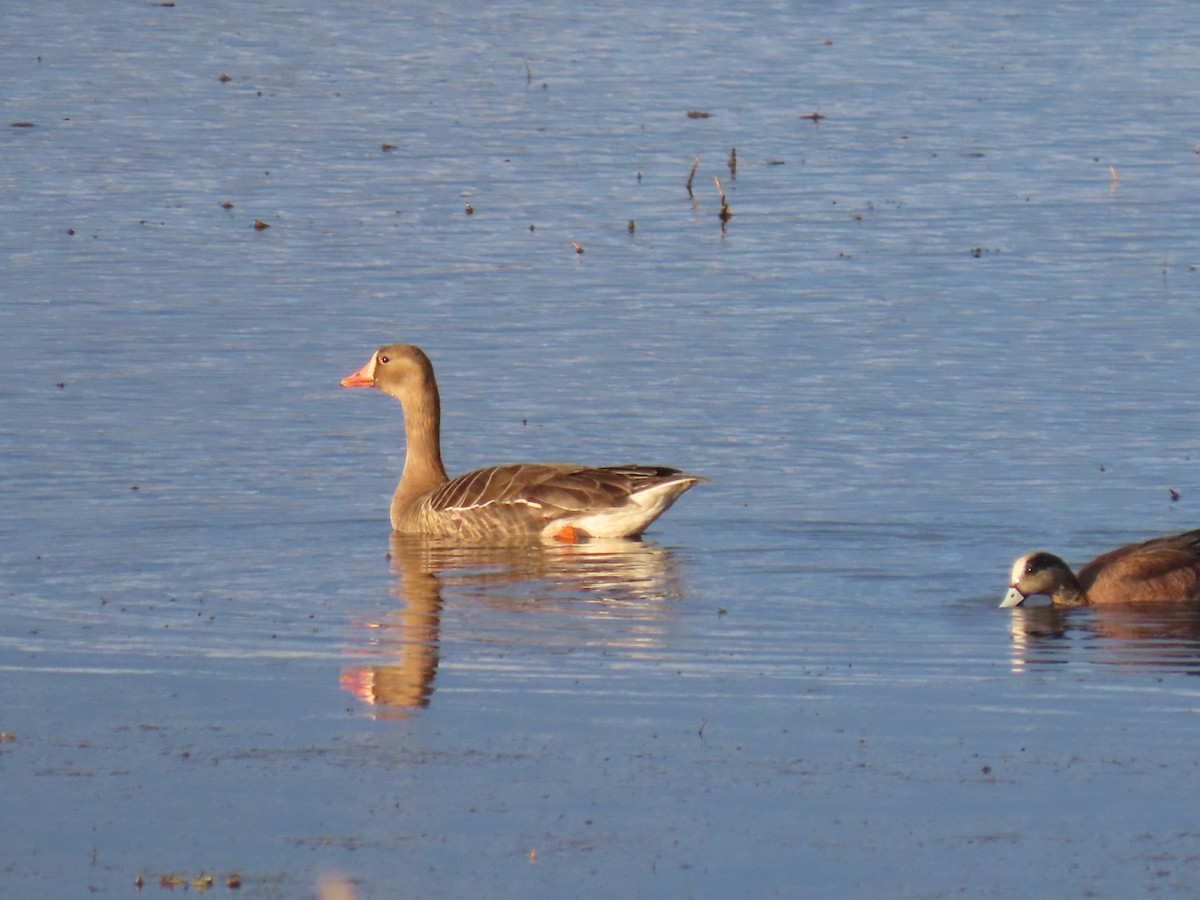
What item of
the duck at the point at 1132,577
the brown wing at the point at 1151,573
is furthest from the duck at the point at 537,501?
the brown wing at the point at 1151,573

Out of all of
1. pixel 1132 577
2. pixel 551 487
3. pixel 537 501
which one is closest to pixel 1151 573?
pixel 1132 577

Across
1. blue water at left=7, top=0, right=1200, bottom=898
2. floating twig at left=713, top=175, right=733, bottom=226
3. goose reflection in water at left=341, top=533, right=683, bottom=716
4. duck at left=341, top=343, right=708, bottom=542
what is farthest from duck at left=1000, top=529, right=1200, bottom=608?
floating twig at left=713, top=175, right=733, bottom=226

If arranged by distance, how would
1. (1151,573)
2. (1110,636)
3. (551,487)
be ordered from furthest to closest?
(551,487), (1151,573), (1110,636)

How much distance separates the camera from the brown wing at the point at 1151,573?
13.2 m

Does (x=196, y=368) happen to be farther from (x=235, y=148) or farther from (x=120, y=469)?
(x=235, y=148)

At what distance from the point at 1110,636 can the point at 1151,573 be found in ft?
2.75

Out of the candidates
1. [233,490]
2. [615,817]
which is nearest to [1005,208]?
[233,490]

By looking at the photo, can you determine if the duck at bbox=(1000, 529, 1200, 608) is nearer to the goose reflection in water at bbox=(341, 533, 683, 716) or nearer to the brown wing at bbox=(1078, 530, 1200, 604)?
the brown wing at bbox=(1078, 530, 1200, 604)

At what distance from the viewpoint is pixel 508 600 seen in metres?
13.3

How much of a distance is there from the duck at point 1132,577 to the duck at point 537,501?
2717 mm

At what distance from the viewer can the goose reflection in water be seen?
36.9ft

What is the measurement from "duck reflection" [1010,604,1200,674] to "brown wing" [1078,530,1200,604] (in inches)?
2.9

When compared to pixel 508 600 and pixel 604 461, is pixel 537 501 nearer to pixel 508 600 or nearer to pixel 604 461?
pixel 604 461

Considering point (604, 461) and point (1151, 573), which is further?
point (604, 461)
